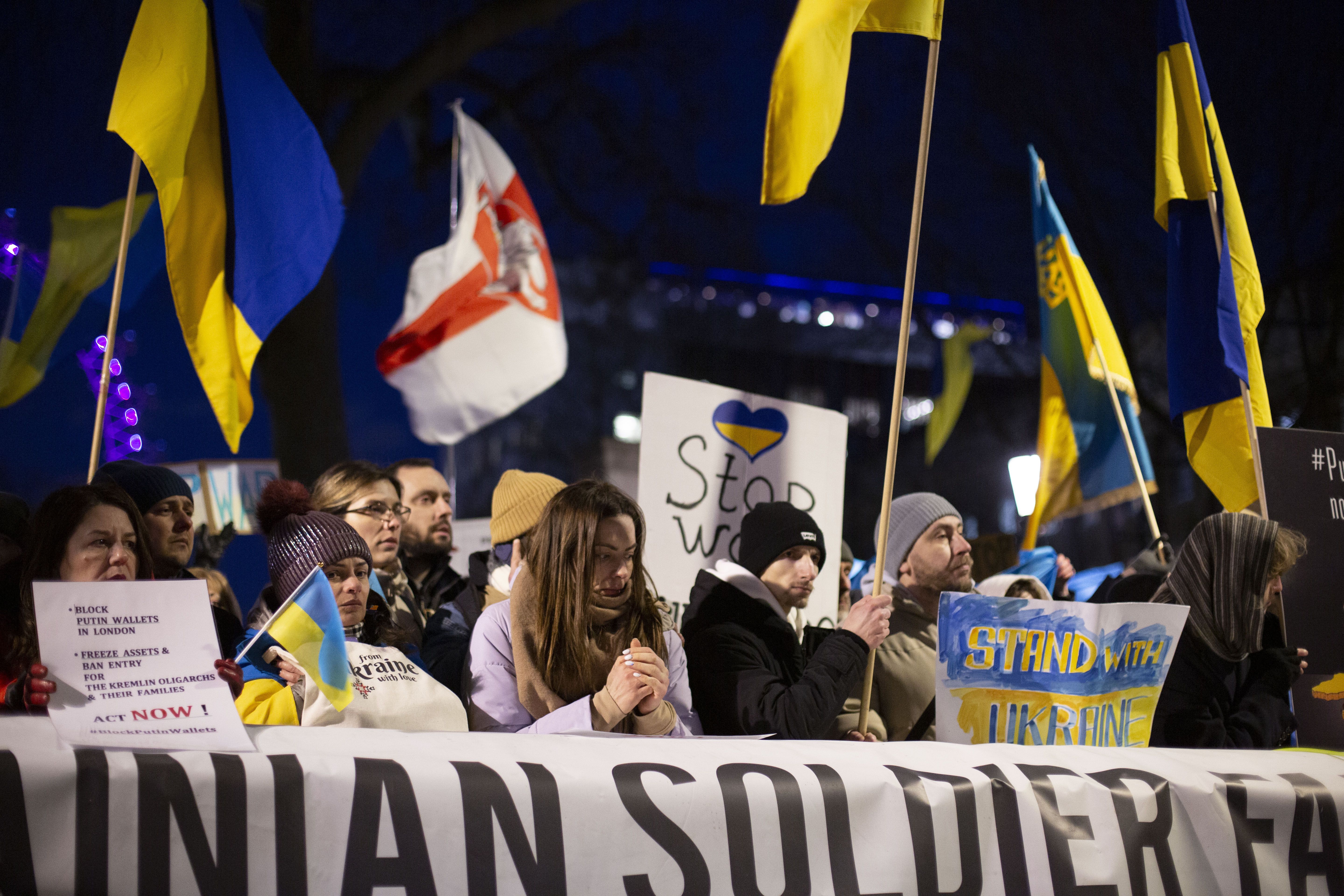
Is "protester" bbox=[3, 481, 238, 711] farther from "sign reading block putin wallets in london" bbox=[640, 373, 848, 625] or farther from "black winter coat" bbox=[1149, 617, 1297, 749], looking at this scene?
"black winter coat" bbox=[1149, 617, 1297, 749]

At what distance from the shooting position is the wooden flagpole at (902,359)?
111 inches

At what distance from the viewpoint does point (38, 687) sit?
1.84 metres

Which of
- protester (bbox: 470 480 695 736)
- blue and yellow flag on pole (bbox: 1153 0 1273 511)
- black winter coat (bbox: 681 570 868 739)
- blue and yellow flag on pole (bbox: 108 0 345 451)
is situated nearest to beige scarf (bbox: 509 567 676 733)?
protester (bbox: 470 480 695 736)

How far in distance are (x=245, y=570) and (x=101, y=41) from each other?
17.4ft

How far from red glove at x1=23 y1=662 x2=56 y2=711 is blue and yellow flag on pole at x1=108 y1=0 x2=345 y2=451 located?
1.76 metres

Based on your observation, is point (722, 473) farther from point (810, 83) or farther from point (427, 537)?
point (810, 83)

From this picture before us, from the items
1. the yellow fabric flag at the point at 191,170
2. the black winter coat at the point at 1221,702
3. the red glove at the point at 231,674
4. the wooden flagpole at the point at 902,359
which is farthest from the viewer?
the yellow fabric flag at the point at 191,170

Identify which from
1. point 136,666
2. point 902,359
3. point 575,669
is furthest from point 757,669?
point 136,666

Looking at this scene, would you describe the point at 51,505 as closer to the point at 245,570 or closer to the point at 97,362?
the point at 97,362

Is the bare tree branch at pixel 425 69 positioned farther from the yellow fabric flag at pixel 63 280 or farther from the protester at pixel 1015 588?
the protester at pixel 1015 588

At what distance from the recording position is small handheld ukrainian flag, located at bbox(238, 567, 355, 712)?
2.33 meters

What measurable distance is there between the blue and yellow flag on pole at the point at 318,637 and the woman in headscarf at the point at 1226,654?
2120 millimetres

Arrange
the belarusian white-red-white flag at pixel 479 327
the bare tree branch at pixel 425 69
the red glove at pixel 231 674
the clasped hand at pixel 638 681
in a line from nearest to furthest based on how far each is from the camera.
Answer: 1. the red glove at pixel 231 674
2. the clasped hand at pixel 638 681
3. the belarusian white-red-white flag at pixel 479 327
4. the bare tree branch at pixel 425 69

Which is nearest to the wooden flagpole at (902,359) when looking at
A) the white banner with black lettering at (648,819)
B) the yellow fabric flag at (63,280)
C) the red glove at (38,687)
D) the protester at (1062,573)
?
the white banner with black lettering at (648,819)
